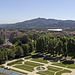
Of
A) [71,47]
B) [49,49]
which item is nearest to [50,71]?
[71,47]

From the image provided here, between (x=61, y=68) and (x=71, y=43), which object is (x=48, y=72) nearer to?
(x=61, y=68)

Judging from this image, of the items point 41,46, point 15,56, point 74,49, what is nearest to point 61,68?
point 74,49

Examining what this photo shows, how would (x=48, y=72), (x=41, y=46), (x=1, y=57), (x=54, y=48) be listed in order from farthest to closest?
(x=41, y=46) < (x=54, y=48) < (x=1, y=57) < (x=48, y=72)

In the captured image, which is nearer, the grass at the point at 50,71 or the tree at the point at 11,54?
the grass at the point at 50,71

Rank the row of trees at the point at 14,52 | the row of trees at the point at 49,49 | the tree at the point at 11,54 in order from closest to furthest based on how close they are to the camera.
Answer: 1. the row of trees at the point at 14,52
2. the row of trees at the point at 49,49
3. the tree at the point at 11,54

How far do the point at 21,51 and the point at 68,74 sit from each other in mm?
27522

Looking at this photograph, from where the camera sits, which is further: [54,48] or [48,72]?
[54,48]

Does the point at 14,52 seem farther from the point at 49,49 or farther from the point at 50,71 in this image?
the point at 50,71

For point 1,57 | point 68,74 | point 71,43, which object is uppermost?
point 71,43

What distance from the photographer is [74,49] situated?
4784 centimetres

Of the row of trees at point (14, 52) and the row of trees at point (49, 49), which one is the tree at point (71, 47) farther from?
the row of trees at point (14, 52)

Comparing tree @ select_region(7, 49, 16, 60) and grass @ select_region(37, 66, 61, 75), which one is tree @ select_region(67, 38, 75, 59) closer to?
grass @ select_region(37, 66, 61, 75)

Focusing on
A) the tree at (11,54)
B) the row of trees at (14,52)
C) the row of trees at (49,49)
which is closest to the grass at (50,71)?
the row of trees at (49,49)

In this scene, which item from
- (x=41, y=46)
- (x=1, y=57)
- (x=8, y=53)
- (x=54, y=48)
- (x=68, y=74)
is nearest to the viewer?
(x=68, y=74)
